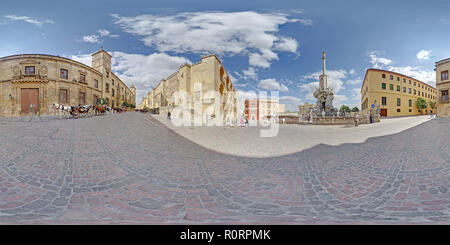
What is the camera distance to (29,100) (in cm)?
1789

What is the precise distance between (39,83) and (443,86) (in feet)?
135

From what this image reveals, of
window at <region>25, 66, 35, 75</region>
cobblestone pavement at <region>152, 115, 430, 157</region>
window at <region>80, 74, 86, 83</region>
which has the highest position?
window at <region>80, 74, 86, 83</region>

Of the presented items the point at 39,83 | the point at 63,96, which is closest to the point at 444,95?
the point at 63,96

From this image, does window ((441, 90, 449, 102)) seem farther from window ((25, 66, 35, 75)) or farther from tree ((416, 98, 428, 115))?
window ((25, 66, 35, 75))

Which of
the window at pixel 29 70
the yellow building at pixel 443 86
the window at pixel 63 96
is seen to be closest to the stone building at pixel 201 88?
the window at pixel 63 96

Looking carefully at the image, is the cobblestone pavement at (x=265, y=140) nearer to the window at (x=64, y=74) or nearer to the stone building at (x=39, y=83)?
the stone building at (x=39, y=83)

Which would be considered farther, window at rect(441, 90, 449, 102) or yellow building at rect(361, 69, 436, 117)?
yellow building at rect(361, 69, 436, 117)

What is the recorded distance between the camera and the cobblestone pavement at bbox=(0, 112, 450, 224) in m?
2.45

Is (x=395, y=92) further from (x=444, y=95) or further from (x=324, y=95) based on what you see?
(x=444, y=95)

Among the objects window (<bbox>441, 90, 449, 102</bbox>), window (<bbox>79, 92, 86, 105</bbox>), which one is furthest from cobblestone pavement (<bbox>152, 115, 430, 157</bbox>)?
window (<bbox>79, 92, 86, 105</bbox>)

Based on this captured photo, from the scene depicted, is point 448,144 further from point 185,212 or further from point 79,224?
point 79,224

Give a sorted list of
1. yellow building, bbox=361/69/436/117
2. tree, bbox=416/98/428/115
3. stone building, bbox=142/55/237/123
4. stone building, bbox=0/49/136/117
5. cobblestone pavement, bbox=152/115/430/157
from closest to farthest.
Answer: cobblestone pavement, bbox=152/115/430/157 < stone building, bbox=0/49/136/117 < stone building, bbox=142/55/237/123 < tree, bbox=416/98/428/115 < yellow building, bbox=361/69/436/117

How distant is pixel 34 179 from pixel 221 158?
13.0 ft

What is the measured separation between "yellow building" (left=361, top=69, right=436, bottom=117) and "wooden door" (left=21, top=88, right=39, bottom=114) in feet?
158
